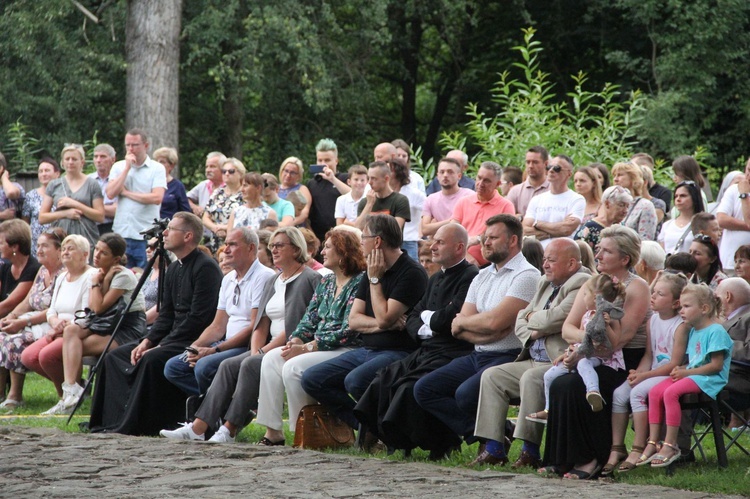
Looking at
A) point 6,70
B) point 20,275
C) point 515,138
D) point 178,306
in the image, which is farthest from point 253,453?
point 6,70

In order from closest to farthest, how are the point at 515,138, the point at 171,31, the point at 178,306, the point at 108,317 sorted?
the point at 178,306 → the point at 108,317 → the point at 515,138 → the point at 171,31

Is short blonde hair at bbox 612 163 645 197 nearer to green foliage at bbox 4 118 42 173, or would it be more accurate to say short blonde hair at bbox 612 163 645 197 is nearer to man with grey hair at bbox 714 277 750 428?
man with grey hair at bbox 714 277 750 428

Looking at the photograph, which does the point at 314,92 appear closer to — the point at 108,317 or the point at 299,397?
the point at 108,317

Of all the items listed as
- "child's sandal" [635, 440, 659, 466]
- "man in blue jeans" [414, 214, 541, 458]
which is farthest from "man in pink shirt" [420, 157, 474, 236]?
"child's sandal" [635, 440, 659, 466]

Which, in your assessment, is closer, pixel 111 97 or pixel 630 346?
pixel 630 346

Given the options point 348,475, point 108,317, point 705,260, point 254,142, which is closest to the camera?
point 348,475

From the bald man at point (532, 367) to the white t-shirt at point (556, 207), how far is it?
303cm

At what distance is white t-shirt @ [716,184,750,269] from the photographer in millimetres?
10977

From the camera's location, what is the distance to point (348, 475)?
25.1 feet

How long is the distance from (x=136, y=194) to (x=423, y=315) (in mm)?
5863

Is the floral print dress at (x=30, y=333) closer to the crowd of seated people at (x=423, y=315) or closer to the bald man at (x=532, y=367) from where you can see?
the crowd of seated people at (x=423, y=315)

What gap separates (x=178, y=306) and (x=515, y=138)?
5.89 metres

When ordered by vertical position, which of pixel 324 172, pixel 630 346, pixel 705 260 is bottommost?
pixel 630 346

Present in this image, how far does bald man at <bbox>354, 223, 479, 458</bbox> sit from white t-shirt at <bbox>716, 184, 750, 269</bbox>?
3.45 m
